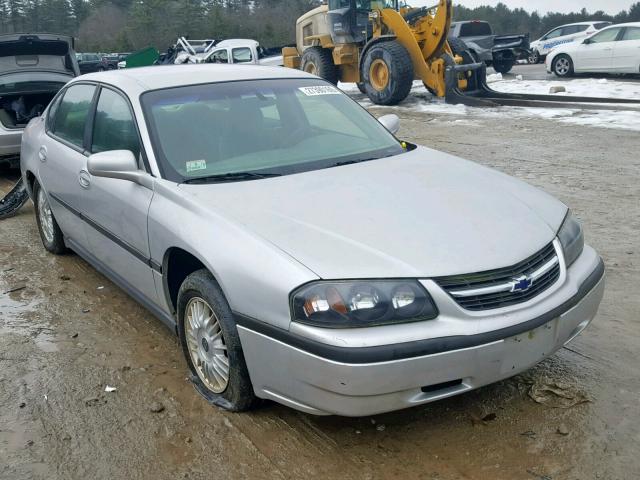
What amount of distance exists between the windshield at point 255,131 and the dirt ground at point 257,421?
1148mm

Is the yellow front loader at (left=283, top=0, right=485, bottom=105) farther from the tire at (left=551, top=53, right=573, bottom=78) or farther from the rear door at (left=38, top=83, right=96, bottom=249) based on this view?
the rear door at (left=38, top=83, right=96, bottom=249)

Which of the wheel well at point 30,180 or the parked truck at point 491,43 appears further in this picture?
the parked truck at point 491,43

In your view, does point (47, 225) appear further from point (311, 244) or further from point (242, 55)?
point (242, 55)

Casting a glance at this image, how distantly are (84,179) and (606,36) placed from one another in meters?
16.8

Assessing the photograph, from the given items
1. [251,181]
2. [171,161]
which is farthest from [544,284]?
[171,161]

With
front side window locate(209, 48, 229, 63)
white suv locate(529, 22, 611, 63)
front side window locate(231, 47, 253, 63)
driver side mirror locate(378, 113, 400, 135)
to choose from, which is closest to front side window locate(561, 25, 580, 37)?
white suv locate(529, 22, 611, 63)

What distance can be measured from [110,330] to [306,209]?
1783 millimetres

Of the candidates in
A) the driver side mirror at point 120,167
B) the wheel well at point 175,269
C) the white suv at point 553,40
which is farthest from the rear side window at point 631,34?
the wheel well at point 175,269

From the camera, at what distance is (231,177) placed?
345 cm

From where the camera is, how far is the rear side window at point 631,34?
16.7 m

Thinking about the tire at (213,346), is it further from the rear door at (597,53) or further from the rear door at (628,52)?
the rear door at (597,53)

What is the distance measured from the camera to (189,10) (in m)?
67.6

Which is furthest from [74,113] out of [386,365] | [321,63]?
[321,63]

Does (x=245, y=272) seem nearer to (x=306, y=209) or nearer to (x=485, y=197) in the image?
(x=306, y=209)
